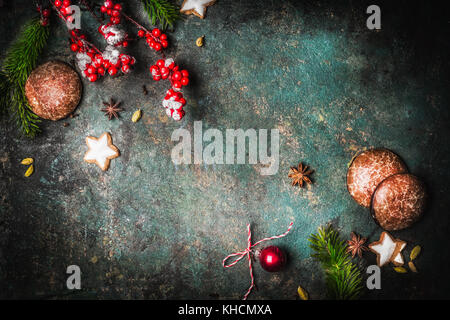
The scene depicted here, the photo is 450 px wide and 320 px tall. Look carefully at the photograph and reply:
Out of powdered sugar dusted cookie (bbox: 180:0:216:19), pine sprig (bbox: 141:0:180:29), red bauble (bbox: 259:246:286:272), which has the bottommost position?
red bauble (bbox: 259:246:286:272)

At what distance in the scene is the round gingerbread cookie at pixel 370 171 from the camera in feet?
6.35

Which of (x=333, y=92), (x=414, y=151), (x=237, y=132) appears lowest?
(x=414, y=151)

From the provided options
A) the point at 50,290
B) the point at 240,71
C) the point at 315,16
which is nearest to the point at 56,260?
the point at 50,290

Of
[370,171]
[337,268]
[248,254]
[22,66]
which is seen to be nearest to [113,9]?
[22,66]

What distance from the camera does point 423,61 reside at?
6.70 ft

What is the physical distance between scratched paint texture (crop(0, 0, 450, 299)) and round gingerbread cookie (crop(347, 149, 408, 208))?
0.08 m

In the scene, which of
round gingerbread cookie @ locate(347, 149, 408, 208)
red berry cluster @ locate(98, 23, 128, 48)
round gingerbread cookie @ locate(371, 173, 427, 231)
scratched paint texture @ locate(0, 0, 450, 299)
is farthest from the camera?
scratched paint texture @ locate(0, 0, 450, 299)

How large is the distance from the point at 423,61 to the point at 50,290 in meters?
3.14

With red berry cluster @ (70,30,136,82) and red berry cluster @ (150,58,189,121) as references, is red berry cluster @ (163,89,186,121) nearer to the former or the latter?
red berry cluster @ (150,58,189,121)

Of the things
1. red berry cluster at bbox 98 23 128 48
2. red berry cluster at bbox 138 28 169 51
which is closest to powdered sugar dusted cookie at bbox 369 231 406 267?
red berry cluster at bbox 138 28 169 51

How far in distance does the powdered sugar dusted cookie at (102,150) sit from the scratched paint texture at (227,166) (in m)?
0.06

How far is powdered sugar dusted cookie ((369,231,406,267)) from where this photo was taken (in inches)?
78.3

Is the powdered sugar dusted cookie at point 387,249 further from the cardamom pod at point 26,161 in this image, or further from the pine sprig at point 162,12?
the cardamom pod at point 26,161
